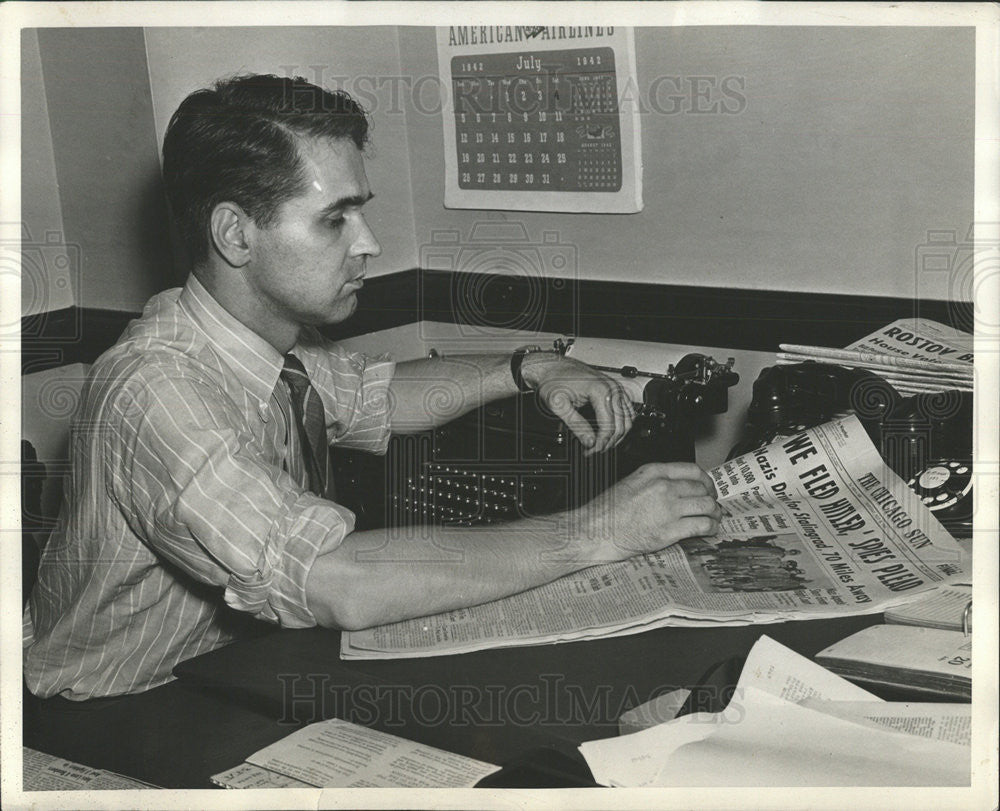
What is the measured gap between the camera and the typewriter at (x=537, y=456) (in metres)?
1.36

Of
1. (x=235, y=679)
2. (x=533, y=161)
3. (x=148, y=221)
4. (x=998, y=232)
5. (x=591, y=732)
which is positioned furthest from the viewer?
(x=533, y=161)

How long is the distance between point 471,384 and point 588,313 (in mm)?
431

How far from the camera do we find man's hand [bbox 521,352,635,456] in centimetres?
140

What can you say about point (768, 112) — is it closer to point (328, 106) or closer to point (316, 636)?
point (328, 106)

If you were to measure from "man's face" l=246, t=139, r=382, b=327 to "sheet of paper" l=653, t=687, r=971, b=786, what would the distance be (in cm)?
78

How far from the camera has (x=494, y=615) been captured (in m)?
0.98

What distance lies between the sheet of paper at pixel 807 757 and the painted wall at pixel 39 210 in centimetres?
160

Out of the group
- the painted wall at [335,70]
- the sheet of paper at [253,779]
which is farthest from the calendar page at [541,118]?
the sheet of paper at [253,779]

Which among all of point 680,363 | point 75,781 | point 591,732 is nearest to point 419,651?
point 591,732

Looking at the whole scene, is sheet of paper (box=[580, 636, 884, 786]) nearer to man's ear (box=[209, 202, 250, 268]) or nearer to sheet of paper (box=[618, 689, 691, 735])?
sheet of paper (box=[618, 689, 691, 735])

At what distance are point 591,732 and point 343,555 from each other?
33cm

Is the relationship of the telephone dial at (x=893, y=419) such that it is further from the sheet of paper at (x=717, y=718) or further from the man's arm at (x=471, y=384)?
the sheet of paper at (x=717, y=718)

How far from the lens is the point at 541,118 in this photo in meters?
2.04

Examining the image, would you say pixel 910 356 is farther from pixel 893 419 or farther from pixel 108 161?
pixel 108 161
